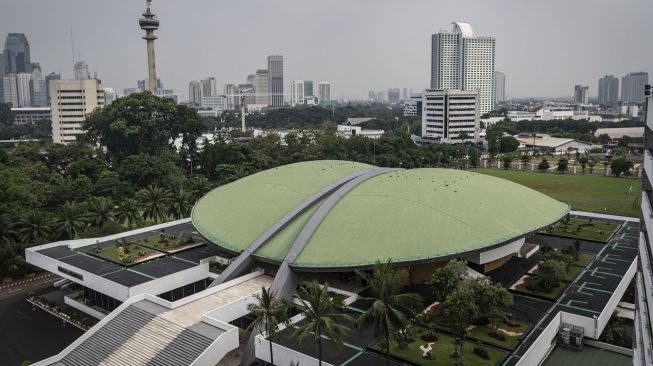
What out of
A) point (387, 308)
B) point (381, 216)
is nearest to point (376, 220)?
point (381, 216)

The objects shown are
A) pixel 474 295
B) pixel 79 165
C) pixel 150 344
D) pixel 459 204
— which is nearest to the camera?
pixel 474 295

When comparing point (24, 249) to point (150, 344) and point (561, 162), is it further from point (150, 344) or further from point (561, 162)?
point (561, 162)

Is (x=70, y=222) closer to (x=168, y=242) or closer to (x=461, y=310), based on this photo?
(x=168, y=242)

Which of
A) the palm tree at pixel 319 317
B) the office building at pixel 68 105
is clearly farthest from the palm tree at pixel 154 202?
the office building at pixel 68 105

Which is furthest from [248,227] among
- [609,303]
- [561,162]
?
[561,162]

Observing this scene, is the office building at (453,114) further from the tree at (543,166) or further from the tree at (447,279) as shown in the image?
the tree at (447,279)

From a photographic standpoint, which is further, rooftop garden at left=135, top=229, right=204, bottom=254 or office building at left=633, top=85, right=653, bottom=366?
rooftop garden at left=135, top=229, right=204, bottom=254

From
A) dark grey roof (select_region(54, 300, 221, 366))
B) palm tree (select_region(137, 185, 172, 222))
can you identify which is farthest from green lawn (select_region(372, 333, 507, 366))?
palm tree (select_region(137, 185, 172, 222))

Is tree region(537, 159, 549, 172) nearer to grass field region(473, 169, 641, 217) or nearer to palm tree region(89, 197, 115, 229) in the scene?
grass field region(473, 169, 641, 217)

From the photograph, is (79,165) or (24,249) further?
(79,165)
